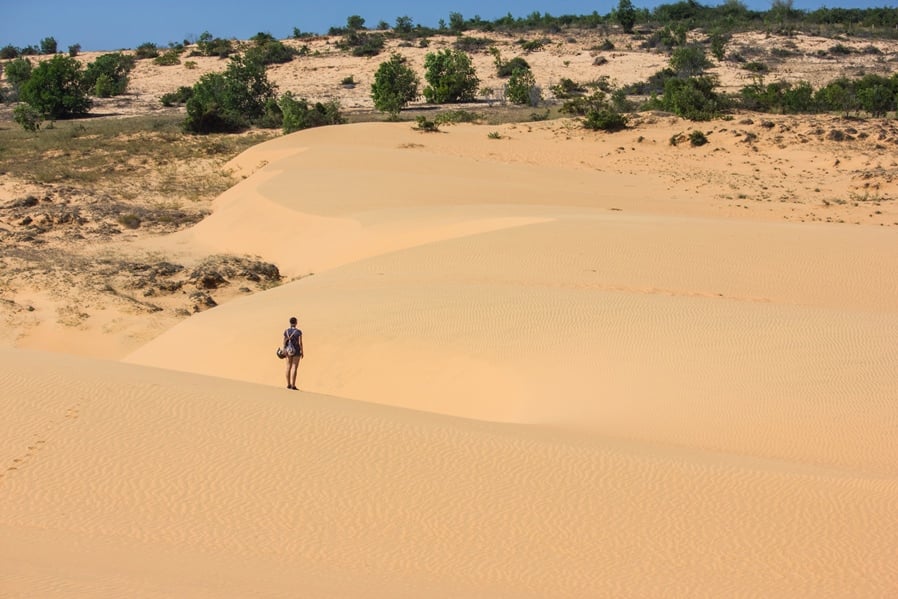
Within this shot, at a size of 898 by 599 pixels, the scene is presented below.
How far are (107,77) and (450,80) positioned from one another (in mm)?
21033

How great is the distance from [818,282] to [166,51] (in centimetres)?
6503

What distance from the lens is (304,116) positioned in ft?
136

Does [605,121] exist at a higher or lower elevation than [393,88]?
lower

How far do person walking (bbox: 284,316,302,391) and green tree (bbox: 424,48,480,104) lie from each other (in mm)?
39855

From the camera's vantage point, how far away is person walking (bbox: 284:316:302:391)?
1262 cm

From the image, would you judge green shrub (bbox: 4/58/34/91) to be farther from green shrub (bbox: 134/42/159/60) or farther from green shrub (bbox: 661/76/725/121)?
green shrub (bbox: 661/76/725/121)

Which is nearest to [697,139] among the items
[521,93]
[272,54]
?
[521,93]

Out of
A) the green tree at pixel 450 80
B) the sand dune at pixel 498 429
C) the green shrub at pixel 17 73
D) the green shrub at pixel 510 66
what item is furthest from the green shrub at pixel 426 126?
the green shrub at pixel 17 73

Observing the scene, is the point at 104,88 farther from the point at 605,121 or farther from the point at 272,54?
the point at 605,121

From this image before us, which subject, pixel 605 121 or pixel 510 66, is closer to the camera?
pixel 605 121

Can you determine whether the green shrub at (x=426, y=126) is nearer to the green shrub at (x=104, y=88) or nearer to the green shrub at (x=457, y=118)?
the green shrub at (x=457, y=118)

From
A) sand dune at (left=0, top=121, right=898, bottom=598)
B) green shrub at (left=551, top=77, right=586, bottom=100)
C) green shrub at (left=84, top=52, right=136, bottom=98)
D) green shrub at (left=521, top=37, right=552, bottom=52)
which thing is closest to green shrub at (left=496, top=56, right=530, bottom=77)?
green shrub at (left=551, top=77, right=586, bottom=100)

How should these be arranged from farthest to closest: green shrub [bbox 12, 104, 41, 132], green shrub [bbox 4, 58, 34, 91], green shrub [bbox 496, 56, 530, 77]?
1. green shrub [bbox 4, 58, 34, 91]
2. green shrub [bbox 496, 56, 530, 77]
3. green shrub [bbox 12, 104, 41, 132]

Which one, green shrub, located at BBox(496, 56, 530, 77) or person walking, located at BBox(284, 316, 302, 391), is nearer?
person walking, located at BBox(284, 316, 302, 391)
